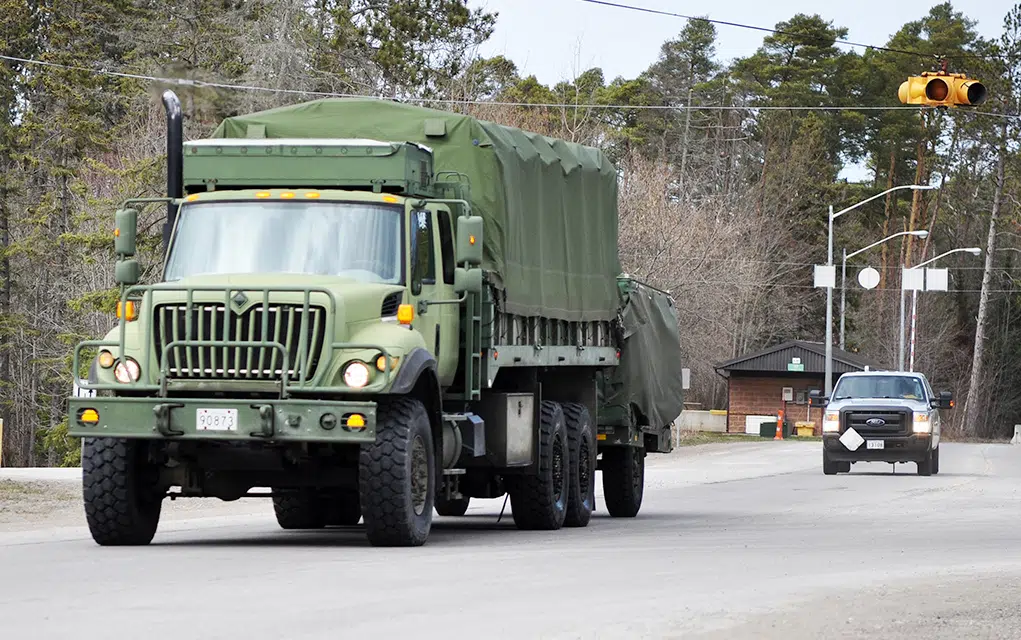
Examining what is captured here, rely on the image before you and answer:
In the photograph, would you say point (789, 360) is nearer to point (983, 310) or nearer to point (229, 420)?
point (983, 310)

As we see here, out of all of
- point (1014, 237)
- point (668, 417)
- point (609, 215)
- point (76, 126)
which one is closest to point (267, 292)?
point (609, 215)

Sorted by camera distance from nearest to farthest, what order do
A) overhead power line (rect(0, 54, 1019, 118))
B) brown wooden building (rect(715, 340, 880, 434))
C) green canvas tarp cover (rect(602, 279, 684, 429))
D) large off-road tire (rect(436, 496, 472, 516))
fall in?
1. large off-road tire (rect(436, 496, 472, 516))
2. green canvas tarp cover (rect(602, 279, 684, 429))
3. overhead power line (rect(0, 54, 1019, 118))
4. brown wooden building (rect(715, 340, 880, 434))

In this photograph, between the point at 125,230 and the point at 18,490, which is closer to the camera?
the point at 125,230

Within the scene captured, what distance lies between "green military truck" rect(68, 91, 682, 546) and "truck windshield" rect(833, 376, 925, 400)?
1859cm

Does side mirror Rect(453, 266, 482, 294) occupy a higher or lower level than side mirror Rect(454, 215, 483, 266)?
lower

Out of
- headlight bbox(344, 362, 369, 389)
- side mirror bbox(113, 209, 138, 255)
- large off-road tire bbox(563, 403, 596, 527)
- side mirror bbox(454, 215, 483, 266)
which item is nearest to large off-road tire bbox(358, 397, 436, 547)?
headlight bbox(344, 362, 369, 389)

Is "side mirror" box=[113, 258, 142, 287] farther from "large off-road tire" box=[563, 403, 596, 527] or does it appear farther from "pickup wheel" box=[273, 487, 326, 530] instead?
"large off-road tire" box=[563, 403, 596, 527]

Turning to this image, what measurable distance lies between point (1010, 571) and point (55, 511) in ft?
40.2

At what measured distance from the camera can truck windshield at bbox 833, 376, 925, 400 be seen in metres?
37.8

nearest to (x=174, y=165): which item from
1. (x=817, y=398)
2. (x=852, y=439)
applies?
(x=852, y=439)

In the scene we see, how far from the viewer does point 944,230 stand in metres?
110

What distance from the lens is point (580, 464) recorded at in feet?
69.9

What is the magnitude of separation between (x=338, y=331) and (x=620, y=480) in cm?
932

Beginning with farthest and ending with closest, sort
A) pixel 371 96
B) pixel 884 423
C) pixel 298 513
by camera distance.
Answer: pixel 371 96
pixel 884 423
pixel 298 513
